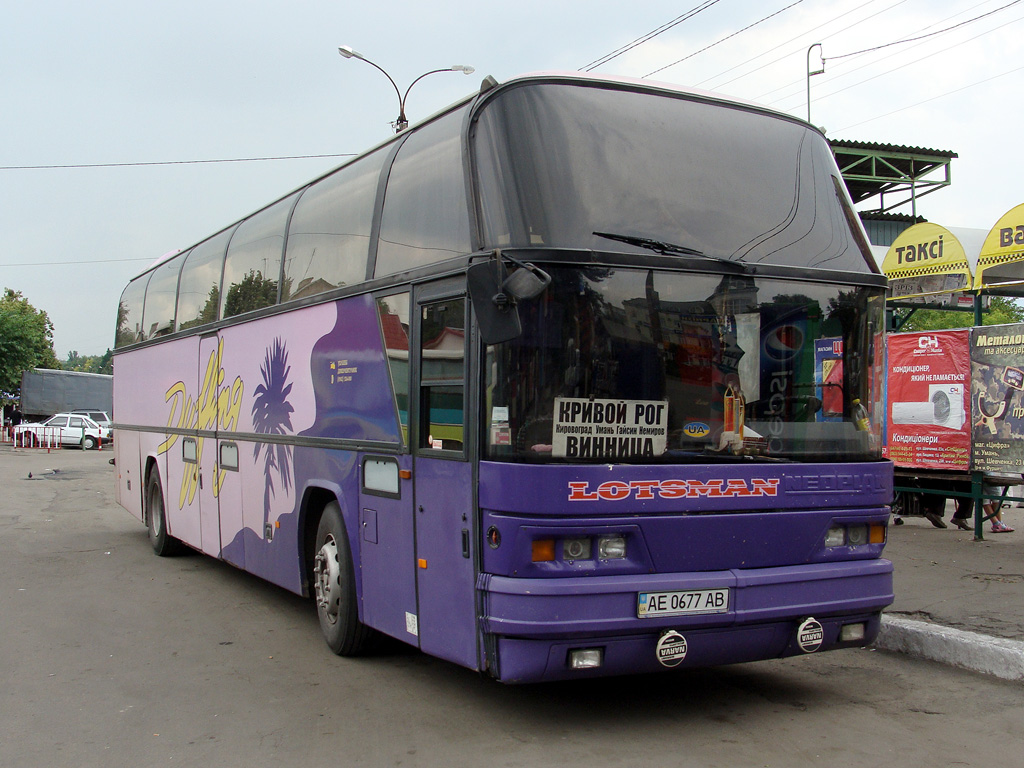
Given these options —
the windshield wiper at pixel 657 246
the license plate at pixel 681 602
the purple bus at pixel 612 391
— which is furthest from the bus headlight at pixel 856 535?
the windshield wiper at pixel 657 246

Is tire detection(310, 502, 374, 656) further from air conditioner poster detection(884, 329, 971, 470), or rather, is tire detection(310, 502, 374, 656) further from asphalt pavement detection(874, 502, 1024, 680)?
air conditioner poster detection(884, 329, 971, 470)

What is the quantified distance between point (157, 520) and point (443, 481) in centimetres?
824

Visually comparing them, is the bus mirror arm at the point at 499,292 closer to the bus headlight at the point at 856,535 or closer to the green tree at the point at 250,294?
the bus headlight at the point at 856,535

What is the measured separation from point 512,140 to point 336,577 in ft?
11.3

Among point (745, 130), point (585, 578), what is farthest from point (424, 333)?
point (745, 130)

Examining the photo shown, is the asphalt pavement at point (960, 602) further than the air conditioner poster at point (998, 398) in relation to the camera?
No

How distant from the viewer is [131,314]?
1428 cm

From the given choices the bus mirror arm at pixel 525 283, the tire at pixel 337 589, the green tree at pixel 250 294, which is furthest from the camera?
the green tree at pixel 250 294

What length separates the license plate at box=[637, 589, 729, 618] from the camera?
4.92 metres

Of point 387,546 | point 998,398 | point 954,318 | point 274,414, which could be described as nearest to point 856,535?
point 387,546

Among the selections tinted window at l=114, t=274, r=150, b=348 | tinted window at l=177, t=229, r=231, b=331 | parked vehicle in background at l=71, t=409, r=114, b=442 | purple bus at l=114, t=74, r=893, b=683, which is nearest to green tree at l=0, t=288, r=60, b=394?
parked vehicle in background at l=71, t=409, r=114, b=442

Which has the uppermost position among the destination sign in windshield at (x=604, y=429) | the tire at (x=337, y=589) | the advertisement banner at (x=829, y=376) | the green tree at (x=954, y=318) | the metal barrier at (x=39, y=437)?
the green tree at (x=954, y=318)

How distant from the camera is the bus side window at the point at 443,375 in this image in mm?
5336

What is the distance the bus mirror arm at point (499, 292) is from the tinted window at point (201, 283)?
20.2 ft
